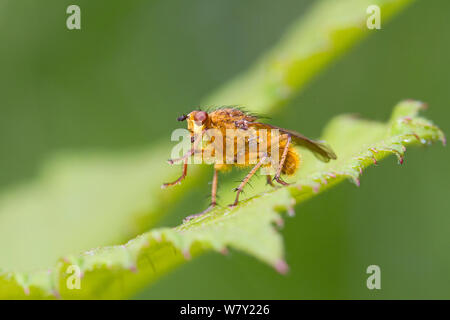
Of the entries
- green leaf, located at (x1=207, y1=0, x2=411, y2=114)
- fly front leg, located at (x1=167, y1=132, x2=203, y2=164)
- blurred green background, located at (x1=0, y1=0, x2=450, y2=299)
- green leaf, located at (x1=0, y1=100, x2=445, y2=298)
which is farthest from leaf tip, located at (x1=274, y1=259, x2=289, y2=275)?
blurred green background, located at (x1=0, y1=0, x2=450, y2=299)

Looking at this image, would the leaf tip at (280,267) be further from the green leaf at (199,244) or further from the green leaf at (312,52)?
the green leaf at (312,52)

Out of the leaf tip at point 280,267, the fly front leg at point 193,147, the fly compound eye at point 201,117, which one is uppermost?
the fly compound eye at point 201,117

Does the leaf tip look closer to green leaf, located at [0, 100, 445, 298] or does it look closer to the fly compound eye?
A: green leaf, located at [0, 100, 445, 298]

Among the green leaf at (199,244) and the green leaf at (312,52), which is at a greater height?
the green leaf at (312,52)

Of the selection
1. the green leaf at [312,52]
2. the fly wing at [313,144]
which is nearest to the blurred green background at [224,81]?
the green leaf at [312,52]

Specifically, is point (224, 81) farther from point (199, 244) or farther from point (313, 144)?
point (199, 244)

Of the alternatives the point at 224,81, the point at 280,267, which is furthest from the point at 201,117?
the point at 224,81
